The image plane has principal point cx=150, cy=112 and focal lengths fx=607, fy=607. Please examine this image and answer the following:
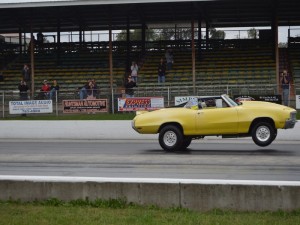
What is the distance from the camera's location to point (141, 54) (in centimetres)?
3703

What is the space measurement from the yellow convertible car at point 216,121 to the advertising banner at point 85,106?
8713 mm

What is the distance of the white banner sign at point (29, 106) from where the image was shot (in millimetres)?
27094

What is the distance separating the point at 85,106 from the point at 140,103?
2459 millimetres

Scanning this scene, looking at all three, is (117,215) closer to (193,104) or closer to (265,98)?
(193,104)

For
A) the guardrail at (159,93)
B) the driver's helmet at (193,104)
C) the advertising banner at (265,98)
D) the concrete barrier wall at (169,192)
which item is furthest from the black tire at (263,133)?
the concrete barrier wall at (169,192)

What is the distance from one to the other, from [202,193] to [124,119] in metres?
15.9

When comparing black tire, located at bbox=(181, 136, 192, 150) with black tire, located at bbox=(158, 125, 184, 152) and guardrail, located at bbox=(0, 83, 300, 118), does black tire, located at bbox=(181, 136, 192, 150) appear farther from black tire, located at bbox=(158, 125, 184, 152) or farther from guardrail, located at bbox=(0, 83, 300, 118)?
guardrail, located at bbox=(0, 83, 300, 118)

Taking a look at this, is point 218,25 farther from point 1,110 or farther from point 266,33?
point 1,110

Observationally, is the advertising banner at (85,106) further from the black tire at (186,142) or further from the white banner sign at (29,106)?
the black tire at (186,142)

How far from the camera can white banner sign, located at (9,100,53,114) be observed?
27094 mm

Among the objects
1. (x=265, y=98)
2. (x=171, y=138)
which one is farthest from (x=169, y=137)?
(x=265, y=98)

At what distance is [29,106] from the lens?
27.3 meters

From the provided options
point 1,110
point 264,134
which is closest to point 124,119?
point 1,110

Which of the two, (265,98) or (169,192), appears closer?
(169,192)
